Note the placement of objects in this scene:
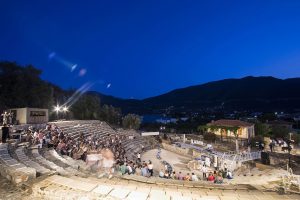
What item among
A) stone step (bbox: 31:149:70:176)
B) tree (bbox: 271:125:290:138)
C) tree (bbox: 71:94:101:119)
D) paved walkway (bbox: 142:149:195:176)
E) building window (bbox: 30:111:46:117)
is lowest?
paved walkway (bbox: 142:149:195:176)

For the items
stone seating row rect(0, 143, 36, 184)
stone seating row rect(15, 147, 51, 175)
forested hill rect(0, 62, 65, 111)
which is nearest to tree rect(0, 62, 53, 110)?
forested hill rect(0, 62, 65, 111)

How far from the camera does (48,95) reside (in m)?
51.2

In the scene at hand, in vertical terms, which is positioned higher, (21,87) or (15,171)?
(21,87)

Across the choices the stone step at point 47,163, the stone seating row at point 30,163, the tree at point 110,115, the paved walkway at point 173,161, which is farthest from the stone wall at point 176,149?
the tree at point 110,115

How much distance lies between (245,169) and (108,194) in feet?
73.7

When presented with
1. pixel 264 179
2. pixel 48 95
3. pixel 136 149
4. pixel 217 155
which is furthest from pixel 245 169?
pixel 48 95

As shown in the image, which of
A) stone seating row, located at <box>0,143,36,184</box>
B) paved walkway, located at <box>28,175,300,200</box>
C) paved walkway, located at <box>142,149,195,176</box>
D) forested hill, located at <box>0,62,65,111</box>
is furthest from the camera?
forested hill, located at <box>0,62,65,111</box>

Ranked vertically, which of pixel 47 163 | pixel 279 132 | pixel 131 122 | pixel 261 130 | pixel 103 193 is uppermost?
pixel 131 122

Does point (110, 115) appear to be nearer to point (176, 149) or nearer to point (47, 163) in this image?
point (176, 149)

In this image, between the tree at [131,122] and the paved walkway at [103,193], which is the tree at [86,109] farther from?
the paved walkway at [103,193]

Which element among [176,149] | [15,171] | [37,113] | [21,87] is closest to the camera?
[15,171]

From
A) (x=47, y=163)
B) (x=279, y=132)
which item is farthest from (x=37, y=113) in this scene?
(x=279, y=132)

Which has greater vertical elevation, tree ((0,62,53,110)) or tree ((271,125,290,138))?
tree ((0,62,53,110))

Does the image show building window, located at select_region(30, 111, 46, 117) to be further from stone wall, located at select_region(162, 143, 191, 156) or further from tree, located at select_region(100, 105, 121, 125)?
tree, located at select_region(100, 105, 121, 125)
